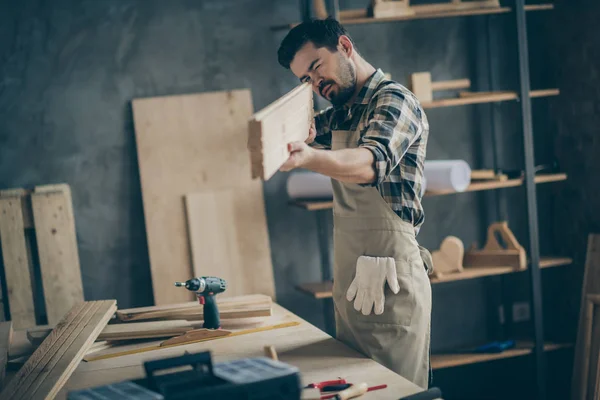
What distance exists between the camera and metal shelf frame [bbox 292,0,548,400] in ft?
13.2

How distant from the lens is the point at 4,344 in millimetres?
2475

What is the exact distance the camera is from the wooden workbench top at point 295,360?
2023 millimetres

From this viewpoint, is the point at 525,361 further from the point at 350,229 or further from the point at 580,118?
the point at 350,229

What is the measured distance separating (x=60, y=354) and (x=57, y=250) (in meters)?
1.62

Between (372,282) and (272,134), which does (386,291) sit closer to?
(372,282)

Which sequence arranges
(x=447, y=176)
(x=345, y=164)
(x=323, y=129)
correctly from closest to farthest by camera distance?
(x=345, y=164) < (x=323, y=129) < (x=447, y=176)

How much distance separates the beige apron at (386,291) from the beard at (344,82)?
14cm

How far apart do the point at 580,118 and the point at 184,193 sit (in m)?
2.23

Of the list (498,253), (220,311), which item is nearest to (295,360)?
(220,311)

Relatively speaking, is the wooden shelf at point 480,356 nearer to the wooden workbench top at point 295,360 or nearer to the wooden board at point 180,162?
the wooden board at point 180,162

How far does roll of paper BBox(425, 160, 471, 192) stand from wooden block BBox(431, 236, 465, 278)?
320mm

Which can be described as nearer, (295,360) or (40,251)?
(295,360)

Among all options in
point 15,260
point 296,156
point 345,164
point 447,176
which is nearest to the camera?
point 296,156

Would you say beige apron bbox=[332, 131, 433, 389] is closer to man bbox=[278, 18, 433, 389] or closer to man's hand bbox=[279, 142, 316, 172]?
man bbox=[278, 18, 433, 389]
